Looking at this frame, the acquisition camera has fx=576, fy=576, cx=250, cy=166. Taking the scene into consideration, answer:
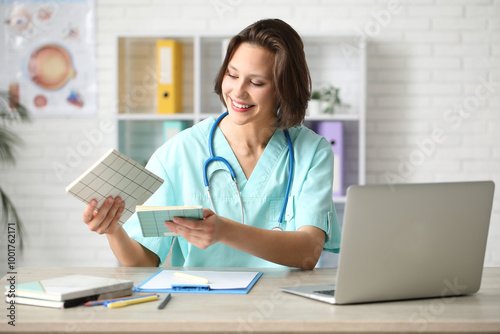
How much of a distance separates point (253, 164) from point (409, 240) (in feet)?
2.52

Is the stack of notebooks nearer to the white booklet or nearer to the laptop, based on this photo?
the white booklet

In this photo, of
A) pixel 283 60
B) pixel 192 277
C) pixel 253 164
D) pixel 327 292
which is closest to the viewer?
pixel 327 292

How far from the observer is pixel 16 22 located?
11.9 ft

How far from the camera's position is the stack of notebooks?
1167mm

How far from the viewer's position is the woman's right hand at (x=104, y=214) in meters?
1.45

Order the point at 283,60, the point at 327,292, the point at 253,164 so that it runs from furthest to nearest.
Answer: the point at 253,164, the point at 283,60, the point at 327,292

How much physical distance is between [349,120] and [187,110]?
39.6 inches

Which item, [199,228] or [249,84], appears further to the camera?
[249,84]

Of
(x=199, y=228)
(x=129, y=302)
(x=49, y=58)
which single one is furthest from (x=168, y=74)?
(x=129, y=302)

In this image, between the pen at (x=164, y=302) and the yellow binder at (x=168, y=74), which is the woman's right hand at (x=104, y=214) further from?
the yellow binder at (x=168, y=74)

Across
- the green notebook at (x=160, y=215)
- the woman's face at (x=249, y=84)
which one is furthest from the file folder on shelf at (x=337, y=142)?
the green notebook at (x=160, y=215)

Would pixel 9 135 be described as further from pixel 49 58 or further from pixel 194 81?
pixel 194 81

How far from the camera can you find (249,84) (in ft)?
5.80

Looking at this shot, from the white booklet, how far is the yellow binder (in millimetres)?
1947
